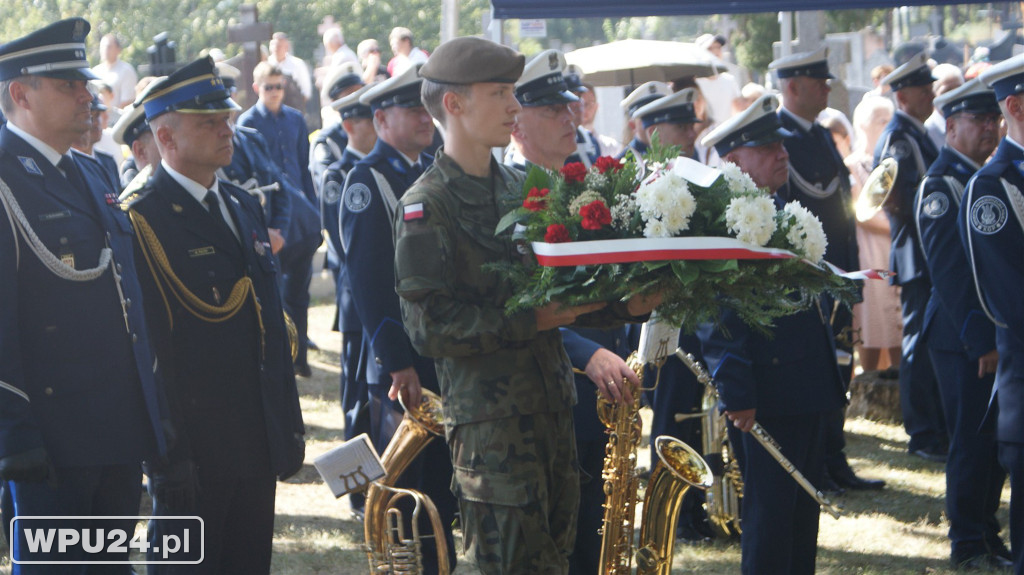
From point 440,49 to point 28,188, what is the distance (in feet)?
4.78

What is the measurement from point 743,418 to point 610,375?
3.23 feet

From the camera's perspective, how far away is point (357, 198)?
576cm

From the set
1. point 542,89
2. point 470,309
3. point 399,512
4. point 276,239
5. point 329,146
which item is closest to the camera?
point 470,309

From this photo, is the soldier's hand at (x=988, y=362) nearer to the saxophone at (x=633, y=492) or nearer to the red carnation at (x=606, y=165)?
the saxophone at (x=633, y=492)

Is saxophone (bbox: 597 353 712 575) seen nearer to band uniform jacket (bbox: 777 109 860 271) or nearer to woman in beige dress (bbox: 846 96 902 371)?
band uniform jacket (bbox: 777 109 860 271)

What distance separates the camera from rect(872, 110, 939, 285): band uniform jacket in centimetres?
813

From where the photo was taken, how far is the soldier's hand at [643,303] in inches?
147

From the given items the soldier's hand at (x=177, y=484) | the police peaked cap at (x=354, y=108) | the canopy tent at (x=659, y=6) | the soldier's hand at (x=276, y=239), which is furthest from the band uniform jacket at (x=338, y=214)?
the soldier's hand at (x=177, y=484)

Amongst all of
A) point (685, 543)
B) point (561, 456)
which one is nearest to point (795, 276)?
point (561, 456)

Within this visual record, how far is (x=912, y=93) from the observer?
8.34 meters

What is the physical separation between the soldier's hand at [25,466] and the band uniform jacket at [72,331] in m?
0.06

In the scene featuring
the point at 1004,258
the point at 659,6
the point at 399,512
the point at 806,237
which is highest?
the point at 659,6

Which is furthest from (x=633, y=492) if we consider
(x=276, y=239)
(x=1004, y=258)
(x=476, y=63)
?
(x=276, y=239)

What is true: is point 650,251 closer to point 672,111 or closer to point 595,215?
point 595,215
